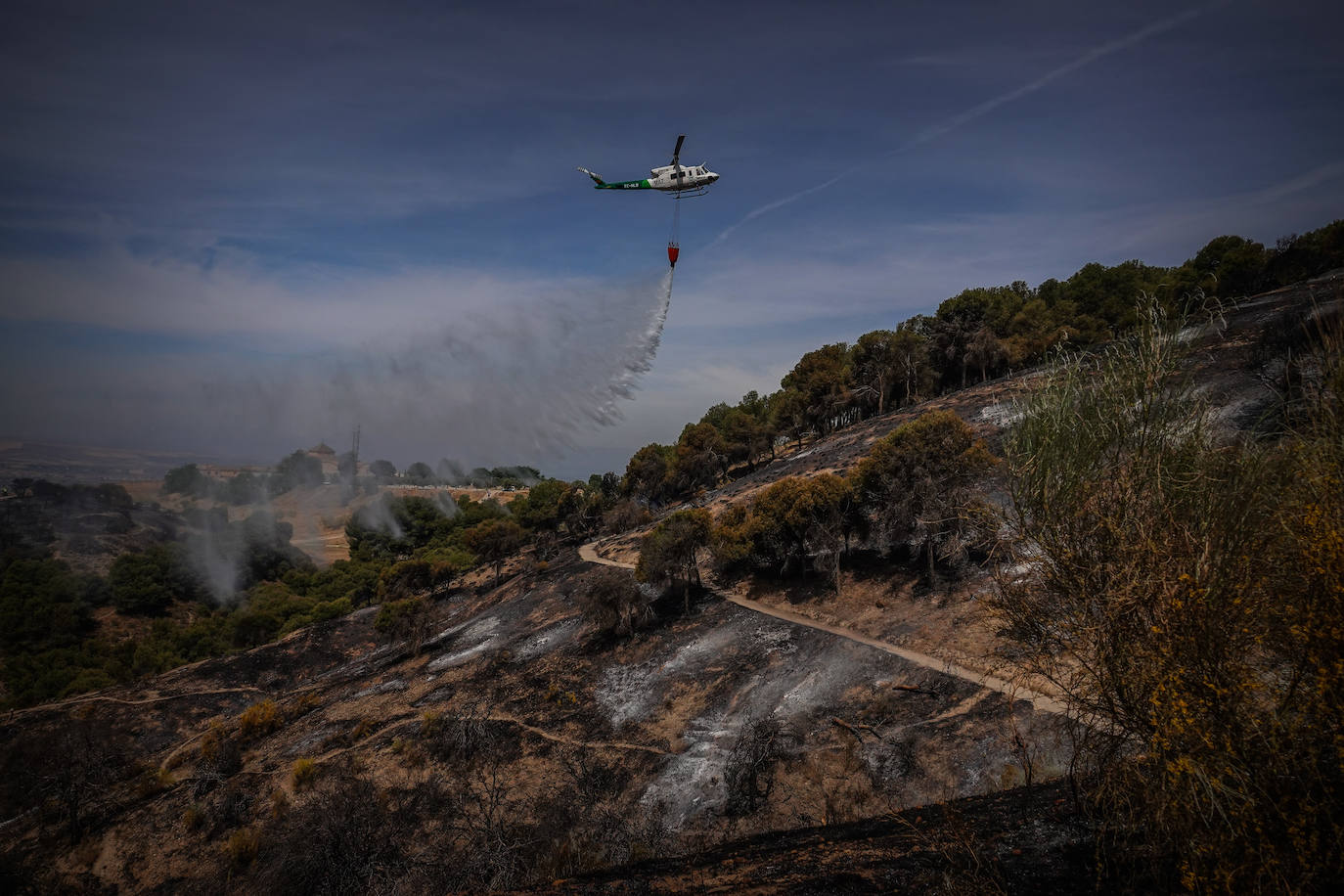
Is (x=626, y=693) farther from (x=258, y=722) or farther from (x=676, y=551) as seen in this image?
(x=258, y=722)

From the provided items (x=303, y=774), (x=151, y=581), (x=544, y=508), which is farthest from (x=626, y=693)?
(x=151, y=581)

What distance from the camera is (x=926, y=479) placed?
29062 mm

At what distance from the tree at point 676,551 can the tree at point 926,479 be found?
10.5 metres

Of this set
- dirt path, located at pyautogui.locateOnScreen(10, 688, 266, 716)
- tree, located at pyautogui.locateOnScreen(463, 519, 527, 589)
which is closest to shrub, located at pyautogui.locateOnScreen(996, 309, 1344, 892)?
dirt path, located at pyautogui.locateOnScreen(10, 688, 266, 716)

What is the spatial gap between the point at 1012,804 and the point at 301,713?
3843cm

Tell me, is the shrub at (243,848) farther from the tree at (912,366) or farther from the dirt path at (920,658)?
the tree at (912,366)

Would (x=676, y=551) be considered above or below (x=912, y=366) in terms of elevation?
below

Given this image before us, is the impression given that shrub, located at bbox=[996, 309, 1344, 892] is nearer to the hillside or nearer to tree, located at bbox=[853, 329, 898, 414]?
the hillside

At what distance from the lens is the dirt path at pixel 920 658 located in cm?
1706

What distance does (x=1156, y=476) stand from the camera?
7867 mm

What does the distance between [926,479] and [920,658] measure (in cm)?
1015

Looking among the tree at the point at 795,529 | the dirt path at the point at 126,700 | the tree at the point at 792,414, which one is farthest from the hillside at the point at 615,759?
the tree at the point at 792,414

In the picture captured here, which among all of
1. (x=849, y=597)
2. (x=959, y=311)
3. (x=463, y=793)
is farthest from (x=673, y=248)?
(x=959, y=311)

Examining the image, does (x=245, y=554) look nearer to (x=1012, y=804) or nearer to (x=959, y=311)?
(x=1012, y=804)
